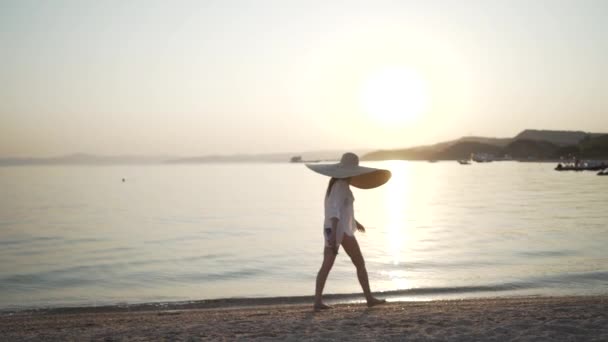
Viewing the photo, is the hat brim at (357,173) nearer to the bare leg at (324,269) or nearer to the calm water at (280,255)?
the bare leg at (324,269)

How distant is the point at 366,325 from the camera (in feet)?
29.9

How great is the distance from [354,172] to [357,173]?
0.05 meters

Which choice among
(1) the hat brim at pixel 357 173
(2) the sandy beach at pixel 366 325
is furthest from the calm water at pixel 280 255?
(1) the hat brim at pixel 357 173

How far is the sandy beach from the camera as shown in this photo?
27.8 feet

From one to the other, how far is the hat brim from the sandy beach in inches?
83.1

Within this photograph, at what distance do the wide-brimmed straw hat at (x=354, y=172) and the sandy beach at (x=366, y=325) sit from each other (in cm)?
212

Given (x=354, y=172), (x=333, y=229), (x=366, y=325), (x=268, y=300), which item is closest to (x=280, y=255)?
(x=268, y=300)

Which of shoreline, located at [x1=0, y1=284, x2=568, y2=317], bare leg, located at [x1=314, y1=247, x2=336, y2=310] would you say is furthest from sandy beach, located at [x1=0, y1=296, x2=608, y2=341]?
shoreline, located at [x1=0, y1=284, x2=568, y2=317]

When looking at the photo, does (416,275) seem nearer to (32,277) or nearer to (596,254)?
(596,254)

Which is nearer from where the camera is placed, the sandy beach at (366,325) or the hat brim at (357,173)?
the sandy beach at (366,325)

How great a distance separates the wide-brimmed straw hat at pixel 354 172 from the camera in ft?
33.0

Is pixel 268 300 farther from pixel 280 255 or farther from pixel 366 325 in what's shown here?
pixel 280 255

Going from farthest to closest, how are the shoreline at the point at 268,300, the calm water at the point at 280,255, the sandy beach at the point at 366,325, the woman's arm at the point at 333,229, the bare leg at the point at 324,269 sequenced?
the calm water at the point at 280,255 < the shoreline at the point at 268,300 < the bare leg at the point at 324,269 < the woman's arm at the point at 333,229 < the sandy beach at the point at 366,325

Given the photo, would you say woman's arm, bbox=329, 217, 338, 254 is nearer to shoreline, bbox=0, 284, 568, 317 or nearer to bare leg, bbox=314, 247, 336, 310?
bare leg, bbox=314, 247, 336, 310
